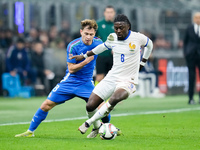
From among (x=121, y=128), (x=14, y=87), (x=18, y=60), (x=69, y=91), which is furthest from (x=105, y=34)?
(x=14, y=87)

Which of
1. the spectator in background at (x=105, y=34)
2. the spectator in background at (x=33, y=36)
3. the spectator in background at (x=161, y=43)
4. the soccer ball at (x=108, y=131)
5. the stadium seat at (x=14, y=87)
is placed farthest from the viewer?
the spectator in background at (x=161, y=43)

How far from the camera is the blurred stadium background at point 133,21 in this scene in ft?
69.5

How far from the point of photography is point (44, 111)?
29.9 feet

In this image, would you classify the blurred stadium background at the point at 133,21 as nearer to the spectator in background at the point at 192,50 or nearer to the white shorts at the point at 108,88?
the spectator in background at the point at 192,50

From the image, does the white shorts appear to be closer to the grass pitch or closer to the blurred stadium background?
the grass pitch

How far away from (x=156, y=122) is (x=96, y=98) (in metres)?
2.76

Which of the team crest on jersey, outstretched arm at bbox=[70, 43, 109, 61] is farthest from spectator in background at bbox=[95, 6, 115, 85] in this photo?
the team crest on jersey

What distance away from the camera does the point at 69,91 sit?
9.20 meters

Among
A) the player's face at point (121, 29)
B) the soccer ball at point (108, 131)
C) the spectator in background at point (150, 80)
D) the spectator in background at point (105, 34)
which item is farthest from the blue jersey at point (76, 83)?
the spectator in background at point (150, 80)


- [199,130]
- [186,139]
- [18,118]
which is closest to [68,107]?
[18,118]

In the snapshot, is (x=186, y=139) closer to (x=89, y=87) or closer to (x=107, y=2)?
(x=89, y=87)

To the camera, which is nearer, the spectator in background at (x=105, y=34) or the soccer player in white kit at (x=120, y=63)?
the soccer player in white kit at (x=120, y=63)

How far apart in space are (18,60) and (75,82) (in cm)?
1075

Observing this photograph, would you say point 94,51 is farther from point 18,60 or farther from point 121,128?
point 18,60
